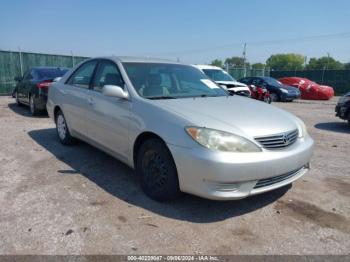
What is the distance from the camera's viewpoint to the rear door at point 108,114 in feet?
13.0

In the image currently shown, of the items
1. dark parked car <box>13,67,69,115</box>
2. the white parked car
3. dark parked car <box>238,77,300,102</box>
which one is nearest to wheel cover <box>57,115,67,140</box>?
dark parked car <box>13,67,69,115</box>

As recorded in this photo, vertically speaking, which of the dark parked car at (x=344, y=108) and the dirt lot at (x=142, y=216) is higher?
the dark parked car at (x=344, y=108)

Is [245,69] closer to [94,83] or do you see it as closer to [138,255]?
[94,83]

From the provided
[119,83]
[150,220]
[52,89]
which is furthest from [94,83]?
[150,220]

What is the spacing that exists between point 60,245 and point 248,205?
77.2 inches

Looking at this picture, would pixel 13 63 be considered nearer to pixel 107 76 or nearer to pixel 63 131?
pixel 63 131

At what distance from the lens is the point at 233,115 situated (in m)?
3.47

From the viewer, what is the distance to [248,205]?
3.61 m

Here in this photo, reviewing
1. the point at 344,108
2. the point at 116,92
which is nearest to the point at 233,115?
the point at 116,92

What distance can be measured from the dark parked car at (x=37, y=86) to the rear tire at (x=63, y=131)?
10.3ft

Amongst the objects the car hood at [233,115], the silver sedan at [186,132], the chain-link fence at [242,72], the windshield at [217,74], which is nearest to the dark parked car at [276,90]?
the windshield at [217,74]

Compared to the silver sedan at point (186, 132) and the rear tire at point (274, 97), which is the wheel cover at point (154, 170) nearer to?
the silver sedan at point (186, 132)

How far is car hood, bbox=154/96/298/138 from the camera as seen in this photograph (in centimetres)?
321

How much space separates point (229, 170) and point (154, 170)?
0.93 m
